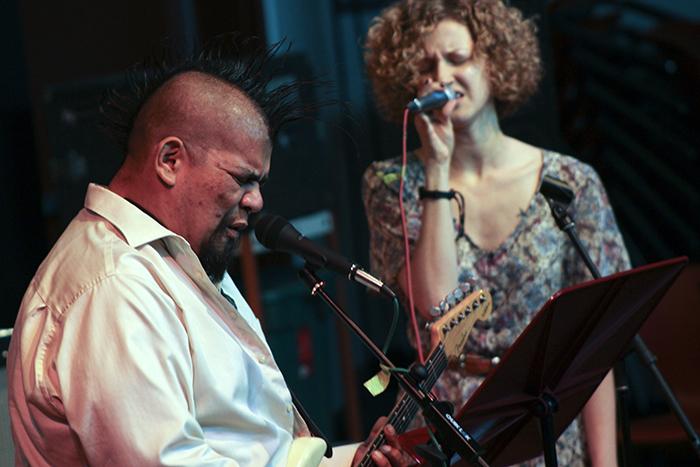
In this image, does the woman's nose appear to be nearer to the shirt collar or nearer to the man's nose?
the man's nose

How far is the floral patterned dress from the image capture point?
3.23 meters

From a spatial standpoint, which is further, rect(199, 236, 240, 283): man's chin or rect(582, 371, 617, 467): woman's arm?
rect(582, 371, 617, 467): woman's arm

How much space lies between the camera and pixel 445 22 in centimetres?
337

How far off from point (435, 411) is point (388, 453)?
29 centimetres

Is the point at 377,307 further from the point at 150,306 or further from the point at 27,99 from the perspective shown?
the point at 150,306

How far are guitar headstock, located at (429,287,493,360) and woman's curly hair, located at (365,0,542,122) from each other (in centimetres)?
73

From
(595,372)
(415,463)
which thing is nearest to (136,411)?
(415,463)

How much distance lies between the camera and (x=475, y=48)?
3.37 meters

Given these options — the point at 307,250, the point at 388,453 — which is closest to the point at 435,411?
the point at 388,453

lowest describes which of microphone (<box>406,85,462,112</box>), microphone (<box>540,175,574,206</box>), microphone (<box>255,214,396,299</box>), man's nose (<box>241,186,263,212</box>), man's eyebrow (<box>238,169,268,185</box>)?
microphone (<box>540,175,574,206</box>)

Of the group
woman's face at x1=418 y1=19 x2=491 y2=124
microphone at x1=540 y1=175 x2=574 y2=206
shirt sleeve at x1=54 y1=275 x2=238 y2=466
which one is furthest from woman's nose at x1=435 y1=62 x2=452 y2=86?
shirt sleeve at x1=54 y1=275 x2=238 y2=466

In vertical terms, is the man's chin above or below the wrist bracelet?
above

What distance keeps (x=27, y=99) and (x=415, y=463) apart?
2.64 metres

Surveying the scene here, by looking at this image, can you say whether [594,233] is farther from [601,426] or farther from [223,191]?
[223,191]
